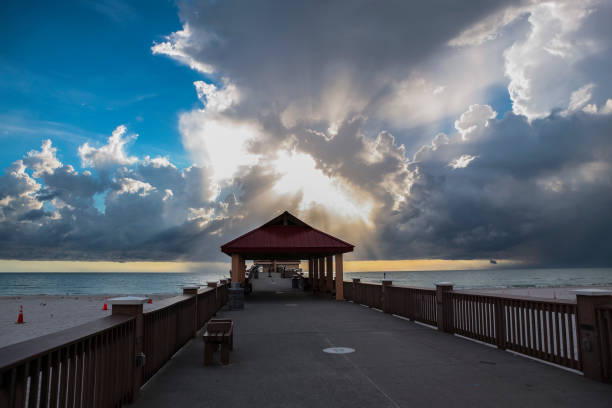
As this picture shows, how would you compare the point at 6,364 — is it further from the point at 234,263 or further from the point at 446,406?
the point at 234,263

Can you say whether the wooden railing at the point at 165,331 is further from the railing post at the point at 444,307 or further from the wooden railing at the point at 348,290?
the wooden railing at the point at 348,290

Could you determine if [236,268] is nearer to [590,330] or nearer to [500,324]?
[500,324]

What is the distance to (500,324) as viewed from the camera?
301 inches

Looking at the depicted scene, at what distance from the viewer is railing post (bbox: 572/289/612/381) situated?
543 cm

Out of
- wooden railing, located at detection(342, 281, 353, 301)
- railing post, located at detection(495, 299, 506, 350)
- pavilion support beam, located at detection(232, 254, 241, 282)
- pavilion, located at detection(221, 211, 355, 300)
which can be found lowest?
wooden railing, located at detection(342, 281, 353, 301)

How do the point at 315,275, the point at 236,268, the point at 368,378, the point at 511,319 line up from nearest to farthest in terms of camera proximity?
the point at 368,378, the point at 511,319, the point at 236,268, the point at 315,275

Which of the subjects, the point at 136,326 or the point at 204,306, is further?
the point at 204,306

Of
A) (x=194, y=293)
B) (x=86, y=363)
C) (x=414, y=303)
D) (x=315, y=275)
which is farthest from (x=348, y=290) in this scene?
(x=86, y=363)

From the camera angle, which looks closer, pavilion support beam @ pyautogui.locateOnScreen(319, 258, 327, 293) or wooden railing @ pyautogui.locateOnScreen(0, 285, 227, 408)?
wooden railing @ pyautogui.locateOnScreen(0, 285, 227, 408)

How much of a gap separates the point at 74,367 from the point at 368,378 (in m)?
3.97

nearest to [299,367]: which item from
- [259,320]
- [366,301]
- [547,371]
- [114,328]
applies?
[114,328]

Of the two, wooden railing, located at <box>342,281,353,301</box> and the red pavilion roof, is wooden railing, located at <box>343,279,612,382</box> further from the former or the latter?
the red pavilion roof

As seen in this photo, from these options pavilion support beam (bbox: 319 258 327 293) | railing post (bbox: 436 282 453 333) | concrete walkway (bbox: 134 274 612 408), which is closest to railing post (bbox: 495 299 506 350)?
concrete walkway (bbox: 134 274 612 408)

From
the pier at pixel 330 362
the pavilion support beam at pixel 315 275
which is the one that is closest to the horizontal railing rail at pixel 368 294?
the pier at pixel 330 362
